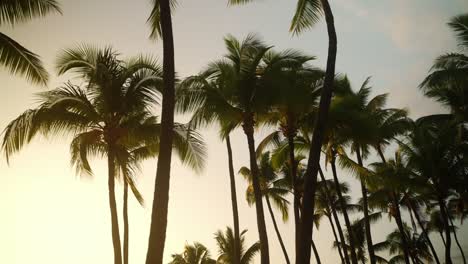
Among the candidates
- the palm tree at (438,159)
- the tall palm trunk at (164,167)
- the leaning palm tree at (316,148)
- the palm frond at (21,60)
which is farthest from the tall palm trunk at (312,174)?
the palm tree at (438,159)

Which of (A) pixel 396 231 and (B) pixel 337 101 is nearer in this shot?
(B) pixel 337 101

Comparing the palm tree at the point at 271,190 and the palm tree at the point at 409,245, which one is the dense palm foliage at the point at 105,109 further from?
the palm tree at the point at 409,245

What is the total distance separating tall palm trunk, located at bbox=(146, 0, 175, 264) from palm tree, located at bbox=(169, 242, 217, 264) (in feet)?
89.2

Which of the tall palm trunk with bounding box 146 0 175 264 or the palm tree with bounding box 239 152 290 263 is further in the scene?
the palm tree with bounding box 239 152 290 263

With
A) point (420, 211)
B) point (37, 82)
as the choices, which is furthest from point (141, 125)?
point (420, 211)

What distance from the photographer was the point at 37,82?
1017 centimetres

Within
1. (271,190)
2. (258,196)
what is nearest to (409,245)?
(271,190)

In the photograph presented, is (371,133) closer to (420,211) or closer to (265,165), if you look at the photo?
(265,165)

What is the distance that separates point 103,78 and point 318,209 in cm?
2655

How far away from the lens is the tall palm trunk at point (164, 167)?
6.32 m

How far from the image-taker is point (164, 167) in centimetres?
680

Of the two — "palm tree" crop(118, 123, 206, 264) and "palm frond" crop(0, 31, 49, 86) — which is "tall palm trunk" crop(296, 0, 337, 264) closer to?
"palm tree" crop(118, 123, 206, 264)

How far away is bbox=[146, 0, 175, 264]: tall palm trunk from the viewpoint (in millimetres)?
6324

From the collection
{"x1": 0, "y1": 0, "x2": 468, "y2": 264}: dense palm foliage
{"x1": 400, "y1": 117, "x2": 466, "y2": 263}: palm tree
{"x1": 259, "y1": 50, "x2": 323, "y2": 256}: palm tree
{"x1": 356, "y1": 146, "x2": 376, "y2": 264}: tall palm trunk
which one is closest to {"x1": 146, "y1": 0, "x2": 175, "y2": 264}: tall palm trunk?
{"x1": 0, "y1": 0, "x2": 468, "y2": 264}: dense palm foliage
